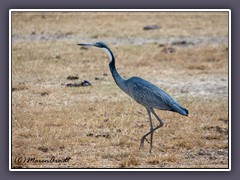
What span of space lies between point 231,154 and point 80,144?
2.27m

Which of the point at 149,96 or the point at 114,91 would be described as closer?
the point at 149,96

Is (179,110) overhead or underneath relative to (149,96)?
underneath

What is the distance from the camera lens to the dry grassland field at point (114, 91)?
894 centimetres

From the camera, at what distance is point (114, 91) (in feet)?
40.8

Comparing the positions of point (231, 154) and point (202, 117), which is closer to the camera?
point (231, 154)

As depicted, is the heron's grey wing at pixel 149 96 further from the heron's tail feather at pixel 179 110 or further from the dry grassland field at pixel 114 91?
the dry grassland field at pixel 114 91

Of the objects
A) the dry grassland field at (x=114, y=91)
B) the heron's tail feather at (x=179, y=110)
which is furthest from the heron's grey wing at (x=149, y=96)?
the dry grassland field at (x=114, y=91)

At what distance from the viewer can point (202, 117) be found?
35.5 ft

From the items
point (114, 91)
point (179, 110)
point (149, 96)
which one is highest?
point (114, 91)

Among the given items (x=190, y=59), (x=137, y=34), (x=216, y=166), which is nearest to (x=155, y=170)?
(x=216, y=166)

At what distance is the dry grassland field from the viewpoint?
8.94 metres

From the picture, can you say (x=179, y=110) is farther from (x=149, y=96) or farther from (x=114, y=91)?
(x=114, y=91)

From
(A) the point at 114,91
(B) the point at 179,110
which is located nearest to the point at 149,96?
(B) the point at 179,110
